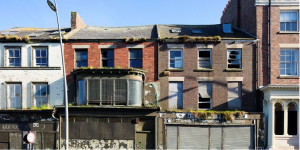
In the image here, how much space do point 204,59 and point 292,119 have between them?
23.7 feet

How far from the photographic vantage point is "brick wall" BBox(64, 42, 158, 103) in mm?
17016

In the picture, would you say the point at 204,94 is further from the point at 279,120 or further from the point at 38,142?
the point at 38,142

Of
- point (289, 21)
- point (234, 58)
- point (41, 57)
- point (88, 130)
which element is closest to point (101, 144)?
point (88, 130)

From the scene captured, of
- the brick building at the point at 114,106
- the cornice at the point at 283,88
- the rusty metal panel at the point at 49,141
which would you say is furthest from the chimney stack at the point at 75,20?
the cornice at the point at 283,88

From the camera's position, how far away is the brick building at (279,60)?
51.4 feet

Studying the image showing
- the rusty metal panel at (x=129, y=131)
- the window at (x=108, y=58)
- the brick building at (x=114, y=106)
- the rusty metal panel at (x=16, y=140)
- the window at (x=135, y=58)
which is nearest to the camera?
the brick building at (x=114, y=106)

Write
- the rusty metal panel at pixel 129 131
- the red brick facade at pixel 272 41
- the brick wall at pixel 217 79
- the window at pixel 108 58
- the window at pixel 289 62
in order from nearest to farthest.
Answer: the rusty metal panel at pixel 129 131 < the red brick facade at pixel 272 41 < the window at pixel 289 62 < the brick wall at pixel 217 79 < the window at pixel 108 58

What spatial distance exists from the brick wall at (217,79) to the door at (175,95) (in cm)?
29

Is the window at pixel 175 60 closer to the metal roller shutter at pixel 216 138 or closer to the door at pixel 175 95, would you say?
the door at pixel 175 95

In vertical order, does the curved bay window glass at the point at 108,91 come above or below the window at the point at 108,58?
below

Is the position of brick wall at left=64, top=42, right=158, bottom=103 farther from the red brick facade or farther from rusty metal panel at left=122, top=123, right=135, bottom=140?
the red brick facade

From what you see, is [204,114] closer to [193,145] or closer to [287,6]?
[193,145]

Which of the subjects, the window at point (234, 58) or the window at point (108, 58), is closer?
the window at point (234, 58)

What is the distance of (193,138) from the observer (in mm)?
16016
